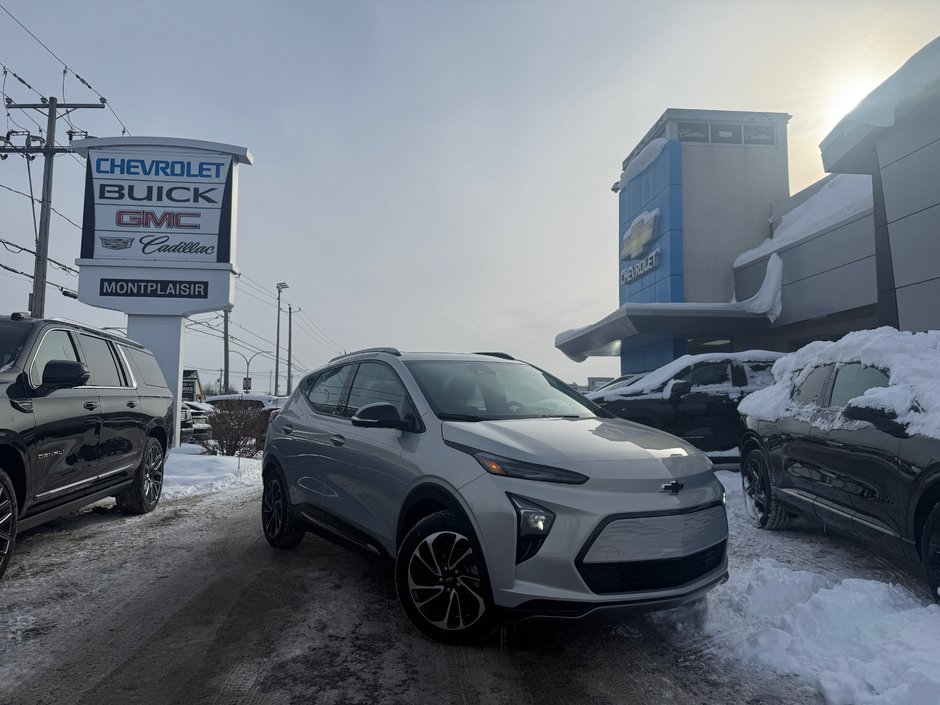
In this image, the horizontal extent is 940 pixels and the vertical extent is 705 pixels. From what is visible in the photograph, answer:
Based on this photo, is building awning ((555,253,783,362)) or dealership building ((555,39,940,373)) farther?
building awning ((555,253,783,362))

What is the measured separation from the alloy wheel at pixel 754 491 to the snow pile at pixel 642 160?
20156 mm

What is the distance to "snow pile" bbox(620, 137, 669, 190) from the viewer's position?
24547 mm

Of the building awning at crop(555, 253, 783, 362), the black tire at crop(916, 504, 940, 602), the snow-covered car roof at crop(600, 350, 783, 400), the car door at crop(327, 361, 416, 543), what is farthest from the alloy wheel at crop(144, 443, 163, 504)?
the building awning at crop(555, 253, 783, 362)

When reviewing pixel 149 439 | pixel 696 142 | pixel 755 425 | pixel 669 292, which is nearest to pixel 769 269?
pixel 669 292

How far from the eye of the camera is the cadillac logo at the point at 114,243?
14609 mm

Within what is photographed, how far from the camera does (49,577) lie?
4.76m

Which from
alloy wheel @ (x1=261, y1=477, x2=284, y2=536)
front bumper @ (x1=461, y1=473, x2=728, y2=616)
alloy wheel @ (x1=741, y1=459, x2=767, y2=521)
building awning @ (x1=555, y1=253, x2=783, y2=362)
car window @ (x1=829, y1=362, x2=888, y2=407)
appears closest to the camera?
front bumper @ (x1=461, y1=473, x2=728, y2=616)

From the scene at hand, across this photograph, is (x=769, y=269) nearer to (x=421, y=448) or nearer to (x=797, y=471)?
(x=797, y=471)

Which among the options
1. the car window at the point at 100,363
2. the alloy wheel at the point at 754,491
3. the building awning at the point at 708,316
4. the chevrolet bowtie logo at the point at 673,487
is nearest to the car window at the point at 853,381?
the alloy wheel at the point at 754,491

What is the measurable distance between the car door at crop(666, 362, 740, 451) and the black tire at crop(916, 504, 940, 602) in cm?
630

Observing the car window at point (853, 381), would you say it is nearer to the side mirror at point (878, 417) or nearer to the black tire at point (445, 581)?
the side mirror at point (878, 417)

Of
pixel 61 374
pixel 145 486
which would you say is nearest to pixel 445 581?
pixel 61 374

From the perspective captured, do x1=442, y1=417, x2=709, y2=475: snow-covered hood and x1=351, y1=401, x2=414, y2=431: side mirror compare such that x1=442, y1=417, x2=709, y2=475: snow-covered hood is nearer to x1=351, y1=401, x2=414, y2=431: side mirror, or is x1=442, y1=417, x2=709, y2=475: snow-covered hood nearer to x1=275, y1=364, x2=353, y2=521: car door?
x1=351, y1=401, x2=414, y2=431: side mirror

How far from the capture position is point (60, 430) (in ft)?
16.9
